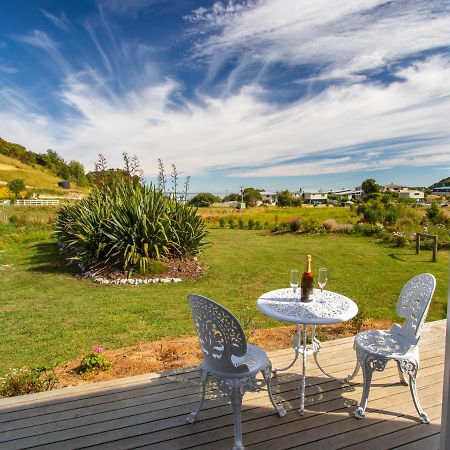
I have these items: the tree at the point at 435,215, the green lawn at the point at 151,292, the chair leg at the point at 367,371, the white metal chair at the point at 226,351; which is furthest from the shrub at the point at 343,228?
the white metal chair at the point at 226,351

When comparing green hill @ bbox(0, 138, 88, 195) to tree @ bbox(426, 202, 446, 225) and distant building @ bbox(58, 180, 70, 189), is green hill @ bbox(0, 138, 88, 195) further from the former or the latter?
tree @ bbox(426, 202, 446, 225)

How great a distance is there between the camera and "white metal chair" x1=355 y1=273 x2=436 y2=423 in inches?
81.3

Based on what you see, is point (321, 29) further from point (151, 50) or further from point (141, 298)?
point (141, 298)

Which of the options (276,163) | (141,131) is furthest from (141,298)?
(276,163)

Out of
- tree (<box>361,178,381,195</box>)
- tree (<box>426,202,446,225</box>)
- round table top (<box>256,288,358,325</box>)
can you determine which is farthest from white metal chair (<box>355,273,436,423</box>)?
tree (<box>361,178,381,195</box>)

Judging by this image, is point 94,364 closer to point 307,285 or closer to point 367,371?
point 307,285

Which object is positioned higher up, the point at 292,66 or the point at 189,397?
the point at 292,66

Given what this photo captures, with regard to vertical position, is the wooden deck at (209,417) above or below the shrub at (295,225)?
below

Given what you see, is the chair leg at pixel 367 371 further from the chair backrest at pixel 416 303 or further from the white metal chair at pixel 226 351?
the white metal chair at pixel 226 351

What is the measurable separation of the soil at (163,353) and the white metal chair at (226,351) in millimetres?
1238

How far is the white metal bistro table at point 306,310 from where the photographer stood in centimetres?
207

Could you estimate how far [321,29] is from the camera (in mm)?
3664

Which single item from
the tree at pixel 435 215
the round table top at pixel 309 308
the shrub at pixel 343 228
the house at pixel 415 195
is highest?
the house at pixel 415 195

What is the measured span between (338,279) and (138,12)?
616 cm
